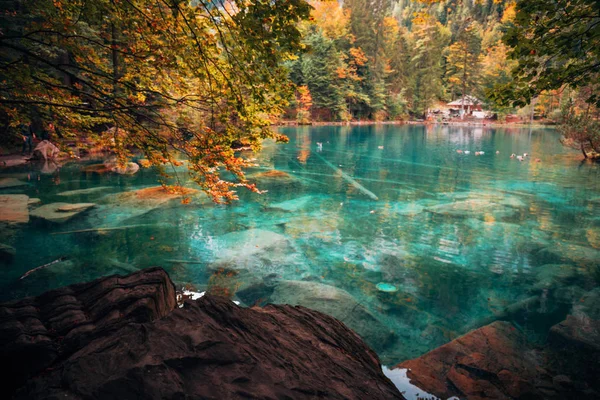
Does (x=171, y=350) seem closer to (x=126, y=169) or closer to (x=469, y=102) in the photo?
(x=126, y=169)

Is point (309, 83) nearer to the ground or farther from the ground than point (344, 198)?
farther from the ground

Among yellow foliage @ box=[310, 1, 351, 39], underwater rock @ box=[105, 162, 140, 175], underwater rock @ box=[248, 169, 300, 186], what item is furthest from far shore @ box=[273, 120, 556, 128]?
underwater rock @ box=[105, 162, 140, 175]

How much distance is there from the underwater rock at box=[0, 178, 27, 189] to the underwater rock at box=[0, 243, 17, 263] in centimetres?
902

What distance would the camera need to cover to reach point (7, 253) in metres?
9.64

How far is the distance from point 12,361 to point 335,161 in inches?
1022

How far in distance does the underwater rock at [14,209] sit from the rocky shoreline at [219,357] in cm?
1073

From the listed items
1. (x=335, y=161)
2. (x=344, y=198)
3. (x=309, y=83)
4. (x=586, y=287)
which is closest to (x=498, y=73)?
(x=309, y=83)

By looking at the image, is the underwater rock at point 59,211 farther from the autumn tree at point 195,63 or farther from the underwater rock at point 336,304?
the underwater rock at point 336,304

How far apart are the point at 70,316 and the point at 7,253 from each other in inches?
335

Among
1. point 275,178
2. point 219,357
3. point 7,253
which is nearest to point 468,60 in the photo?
point 275,178

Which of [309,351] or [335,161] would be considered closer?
[309,351]

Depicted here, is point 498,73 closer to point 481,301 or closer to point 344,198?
point 344,198

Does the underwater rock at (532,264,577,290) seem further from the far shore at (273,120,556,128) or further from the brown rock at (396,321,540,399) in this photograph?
the far shore at (273,120,556,128)

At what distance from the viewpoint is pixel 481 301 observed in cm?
791
